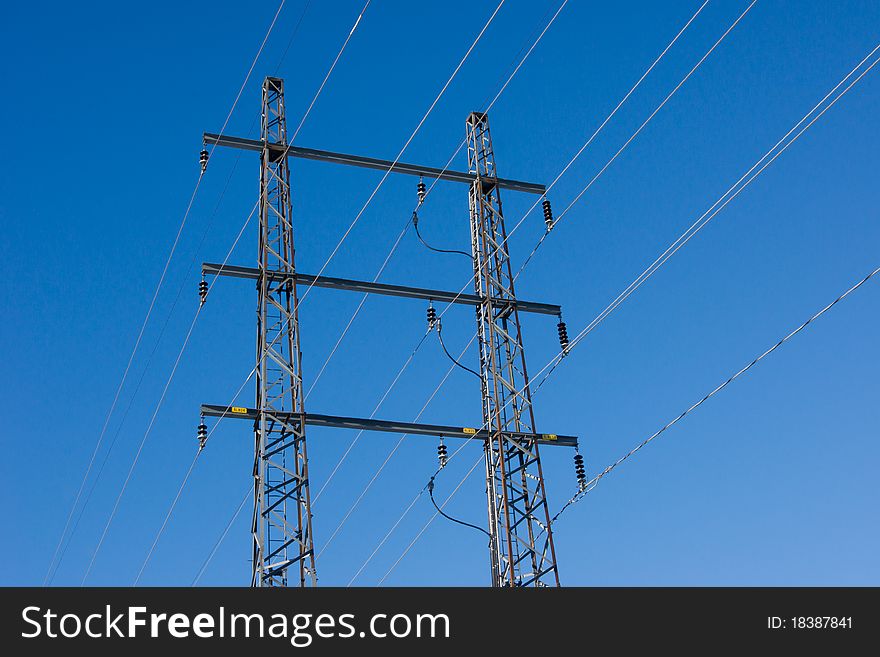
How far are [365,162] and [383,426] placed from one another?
6.42 meters

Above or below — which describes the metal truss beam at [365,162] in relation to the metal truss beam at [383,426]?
above

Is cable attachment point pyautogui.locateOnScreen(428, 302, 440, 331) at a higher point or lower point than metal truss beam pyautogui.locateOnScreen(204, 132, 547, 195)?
lower

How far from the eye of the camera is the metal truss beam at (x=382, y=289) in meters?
24.0

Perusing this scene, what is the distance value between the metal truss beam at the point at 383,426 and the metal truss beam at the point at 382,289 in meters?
2.81

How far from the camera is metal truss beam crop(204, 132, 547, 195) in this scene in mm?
25719

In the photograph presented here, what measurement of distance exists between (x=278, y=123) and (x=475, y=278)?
5.58 metres

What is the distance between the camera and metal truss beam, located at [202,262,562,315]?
24.0m

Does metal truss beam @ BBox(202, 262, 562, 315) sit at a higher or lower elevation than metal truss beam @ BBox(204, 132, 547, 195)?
lower

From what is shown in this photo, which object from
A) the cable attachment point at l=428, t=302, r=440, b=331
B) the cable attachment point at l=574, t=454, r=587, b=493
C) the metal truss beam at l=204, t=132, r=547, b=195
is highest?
the metal truss beam at l=204, t=132, r=547, b=195

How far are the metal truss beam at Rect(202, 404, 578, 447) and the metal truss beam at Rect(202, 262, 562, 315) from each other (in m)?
2.81

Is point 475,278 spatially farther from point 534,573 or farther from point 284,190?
point 534,573

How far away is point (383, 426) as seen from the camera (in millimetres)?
24531

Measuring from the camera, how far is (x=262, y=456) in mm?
21672
